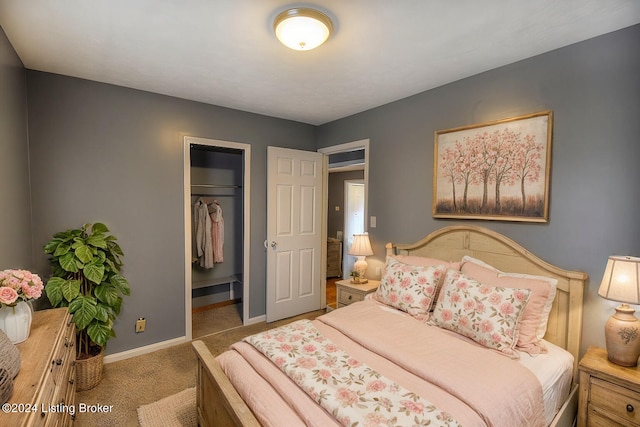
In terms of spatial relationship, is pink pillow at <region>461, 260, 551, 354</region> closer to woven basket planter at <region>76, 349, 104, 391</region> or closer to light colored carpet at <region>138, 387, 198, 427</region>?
light colored carpet at <region>138, 387, 198, 427</region>

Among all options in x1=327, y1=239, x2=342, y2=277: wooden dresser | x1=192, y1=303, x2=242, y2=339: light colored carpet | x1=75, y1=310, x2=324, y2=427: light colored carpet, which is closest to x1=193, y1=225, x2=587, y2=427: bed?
x1=75, y1=310, x2=324, y2=427: light colored carpet

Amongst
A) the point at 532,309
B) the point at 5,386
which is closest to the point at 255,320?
the point at 5,386

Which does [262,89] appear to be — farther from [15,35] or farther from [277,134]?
[15,35]

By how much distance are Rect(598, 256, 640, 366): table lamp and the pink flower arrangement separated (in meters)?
2.99

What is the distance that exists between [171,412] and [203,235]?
81.0 inches

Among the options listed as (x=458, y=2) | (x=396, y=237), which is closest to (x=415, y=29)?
(x=458, y=2)

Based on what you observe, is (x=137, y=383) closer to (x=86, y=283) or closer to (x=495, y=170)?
(x=86, y=283)

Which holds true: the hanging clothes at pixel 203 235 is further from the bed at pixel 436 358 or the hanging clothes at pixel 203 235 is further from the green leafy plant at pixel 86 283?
the bed at pixel 436 358

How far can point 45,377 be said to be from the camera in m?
1.25

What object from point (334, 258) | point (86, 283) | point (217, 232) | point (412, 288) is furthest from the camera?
point (334, 258)

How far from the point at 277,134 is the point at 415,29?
2.23 metres

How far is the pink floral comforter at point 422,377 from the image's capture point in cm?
127

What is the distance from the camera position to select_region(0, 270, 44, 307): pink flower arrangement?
1368mm

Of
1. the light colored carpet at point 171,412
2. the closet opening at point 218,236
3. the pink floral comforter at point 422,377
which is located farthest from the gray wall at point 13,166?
the pink floral comforter at point 422,377
